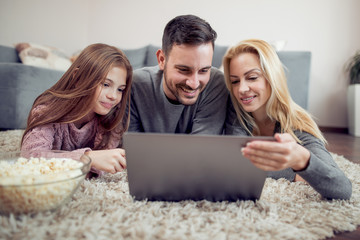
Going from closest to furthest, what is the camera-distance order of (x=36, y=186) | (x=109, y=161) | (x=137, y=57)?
(x=36, y=186) < (x=109, y=161) < (x=137, y=57)

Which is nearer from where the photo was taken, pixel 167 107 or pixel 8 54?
pixel 167 107

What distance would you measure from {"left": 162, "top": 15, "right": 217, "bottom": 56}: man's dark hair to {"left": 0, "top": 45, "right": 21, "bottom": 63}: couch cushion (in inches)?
87.2

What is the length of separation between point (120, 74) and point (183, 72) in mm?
269

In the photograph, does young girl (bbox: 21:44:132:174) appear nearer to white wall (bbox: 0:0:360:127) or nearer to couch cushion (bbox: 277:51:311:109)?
couch cushion (bbox: 277:51:311:109)

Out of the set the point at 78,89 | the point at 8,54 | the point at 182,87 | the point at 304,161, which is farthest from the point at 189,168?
the point at 8,54

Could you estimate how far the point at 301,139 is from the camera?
1.04 metres

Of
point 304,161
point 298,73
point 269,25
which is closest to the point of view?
point 304,161

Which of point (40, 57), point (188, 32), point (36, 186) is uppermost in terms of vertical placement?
point (188, 32)

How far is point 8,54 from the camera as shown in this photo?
2.61m

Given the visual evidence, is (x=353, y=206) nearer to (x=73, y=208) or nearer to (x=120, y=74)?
(x=73, y=208)

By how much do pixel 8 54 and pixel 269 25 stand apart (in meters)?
2.90

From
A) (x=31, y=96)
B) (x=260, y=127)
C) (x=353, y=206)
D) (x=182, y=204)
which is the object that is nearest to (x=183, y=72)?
(x=260, y=127)

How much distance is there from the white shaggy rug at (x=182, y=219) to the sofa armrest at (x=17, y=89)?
4.61 feet

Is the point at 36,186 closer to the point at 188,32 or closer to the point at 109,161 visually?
the point at 109,161
